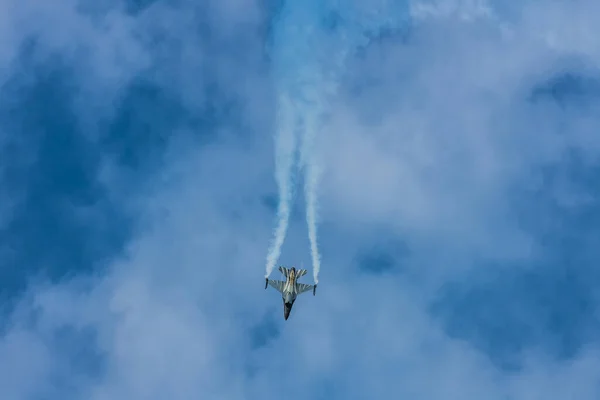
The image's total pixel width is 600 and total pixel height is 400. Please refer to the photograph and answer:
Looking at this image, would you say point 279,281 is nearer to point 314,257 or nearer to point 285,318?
point 285,318

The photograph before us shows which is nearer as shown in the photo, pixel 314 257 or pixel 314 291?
pixel 314 257

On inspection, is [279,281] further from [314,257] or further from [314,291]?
Result: [314,257]

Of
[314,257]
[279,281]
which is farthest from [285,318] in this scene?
[314,257]

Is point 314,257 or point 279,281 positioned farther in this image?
point 279,281

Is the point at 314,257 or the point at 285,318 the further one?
the point at 285,318
